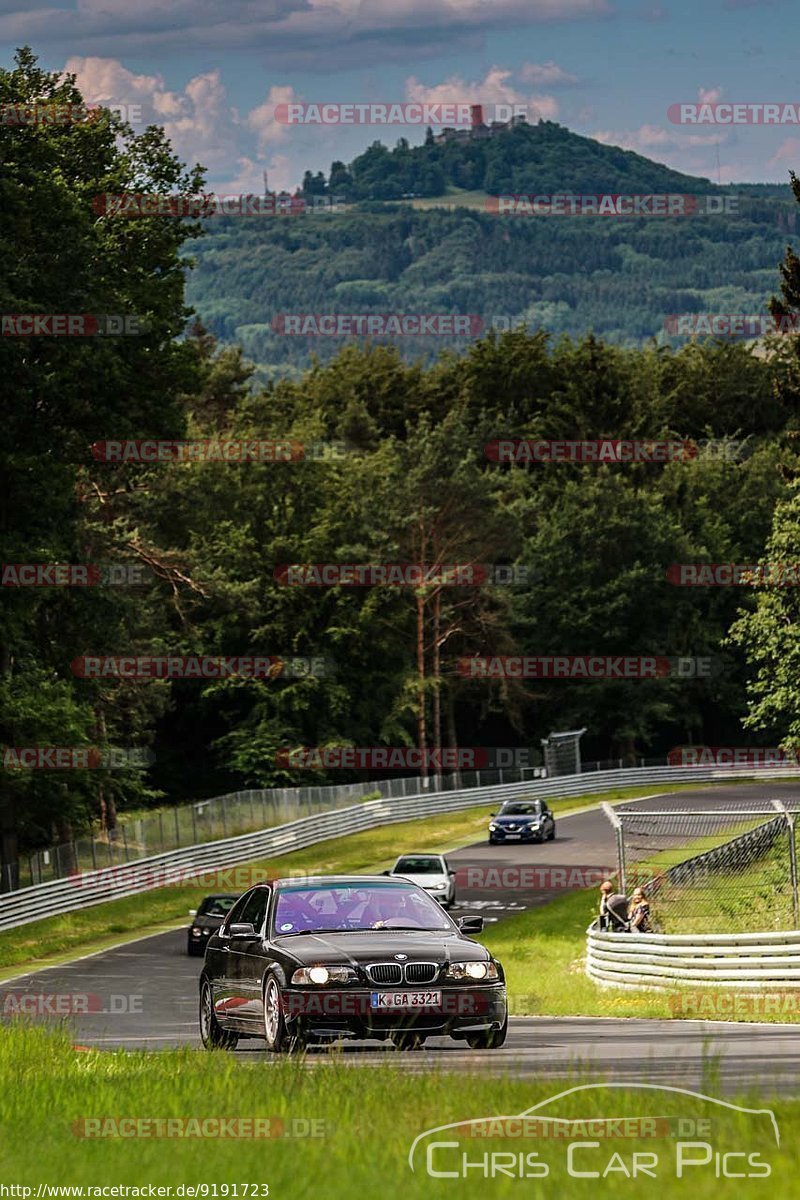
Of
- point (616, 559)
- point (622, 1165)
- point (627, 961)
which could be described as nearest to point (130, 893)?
point (627, 961)

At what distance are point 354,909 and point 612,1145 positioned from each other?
783cm

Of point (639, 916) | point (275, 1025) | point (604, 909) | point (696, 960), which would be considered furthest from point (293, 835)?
point (275, 1025)

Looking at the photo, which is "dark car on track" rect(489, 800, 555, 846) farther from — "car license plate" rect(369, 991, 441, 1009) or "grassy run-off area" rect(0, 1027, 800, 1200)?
"grassy run-off area" rect(0, 1027, 800, 1200)

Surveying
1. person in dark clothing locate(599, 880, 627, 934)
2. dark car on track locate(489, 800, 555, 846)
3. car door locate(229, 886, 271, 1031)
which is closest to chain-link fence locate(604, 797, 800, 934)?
person in dark clothing locate(599, 880, 627, 934)

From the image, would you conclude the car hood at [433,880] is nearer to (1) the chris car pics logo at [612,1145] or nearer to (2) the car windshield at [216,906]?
(2) the car windshield at [216,906]

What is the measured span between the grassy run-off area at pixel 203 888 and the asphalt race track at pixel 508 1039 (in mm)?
1618

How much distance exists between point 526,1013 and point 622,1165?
16.7 metres

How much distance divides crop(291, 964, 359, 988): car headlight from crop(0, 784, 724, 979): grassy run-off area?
925 inches

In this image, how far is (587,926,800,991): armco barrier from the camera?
71.2 feet

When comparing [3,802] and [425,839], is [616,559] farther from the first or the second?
[3,802]

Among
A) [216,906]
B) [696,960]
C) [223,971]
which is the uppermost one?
[223,971]

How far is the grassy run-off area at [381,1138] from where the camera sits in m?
6.55

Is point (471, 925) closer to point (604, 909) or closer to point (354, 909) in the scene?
point (354, 909)

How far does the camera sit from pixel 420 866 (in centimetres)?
4219
